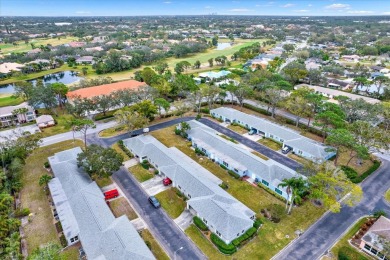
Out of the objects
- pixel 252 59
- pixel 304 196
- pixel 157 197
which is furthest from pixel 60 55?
pixel 304 196

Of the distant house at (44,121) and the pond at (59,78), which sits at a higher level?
the distant house at (44,121)

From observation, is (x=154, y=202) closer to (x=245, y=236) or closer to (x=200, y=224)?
(x=200, y=224)

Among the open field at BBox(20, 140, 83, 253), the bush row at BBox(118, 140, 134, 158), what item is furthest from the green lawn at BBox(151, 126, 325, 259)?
the open field at BBox(20, 140, 83, 253)

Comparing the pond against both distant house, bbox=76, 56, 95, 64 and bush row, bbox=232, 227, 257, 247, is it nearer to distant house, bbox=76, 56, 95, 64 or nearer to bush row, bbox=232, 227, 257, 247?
distant house, bbox=76, 56, 95, 64

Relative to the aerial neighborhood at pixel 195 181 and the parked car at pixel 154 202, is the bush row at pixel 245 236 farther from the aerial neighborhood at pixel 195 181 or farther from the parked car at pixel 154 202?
the parked car at pixel 154 202

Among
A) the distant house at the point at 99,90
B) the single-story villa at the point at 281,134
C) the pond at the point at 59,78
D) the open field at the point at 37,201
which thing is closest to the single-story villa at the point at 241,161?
the single-story villa at the point at 281,134

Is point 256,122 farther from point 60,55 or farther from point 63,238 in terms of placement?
point 60,55
